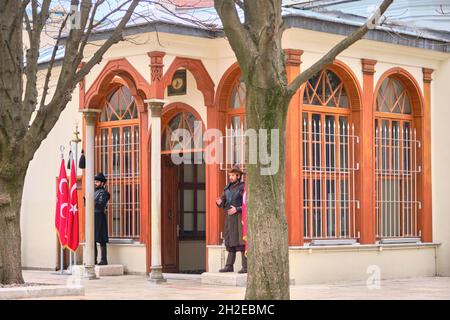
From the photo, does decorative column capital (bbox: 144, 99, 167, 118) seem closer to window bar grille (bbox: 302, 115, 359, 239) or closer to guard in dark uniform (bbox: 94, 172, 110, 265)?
window bar grille (bbox: 302, 115, 359, 239)

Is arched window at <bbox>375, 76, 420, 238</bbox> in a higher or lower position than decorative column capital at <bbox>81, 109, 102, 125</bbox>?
lower

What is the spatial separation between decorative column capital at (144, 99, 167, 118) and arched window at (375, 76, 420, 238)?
4334mm

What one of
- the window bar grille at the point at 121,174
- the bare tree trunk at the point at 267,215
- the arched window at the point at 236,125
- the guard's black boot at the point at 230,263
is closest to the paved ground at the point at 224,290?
the guard's black boot at the point at 230,263

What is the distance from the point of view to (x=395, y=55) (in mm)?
21766

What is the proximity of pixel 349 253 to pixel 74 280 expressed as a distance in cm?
510

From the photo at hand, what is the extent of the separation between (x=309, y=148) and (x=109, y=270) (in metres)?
4.71

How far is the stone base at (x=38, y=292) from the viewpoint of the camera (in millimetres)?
Answer: 15242

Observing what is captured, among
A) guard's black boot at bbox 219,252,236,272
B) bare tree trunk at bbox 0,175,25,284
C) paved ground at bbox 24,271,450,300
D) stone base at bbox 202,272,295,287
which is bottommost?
paved ground at bbox 24,271,450,300

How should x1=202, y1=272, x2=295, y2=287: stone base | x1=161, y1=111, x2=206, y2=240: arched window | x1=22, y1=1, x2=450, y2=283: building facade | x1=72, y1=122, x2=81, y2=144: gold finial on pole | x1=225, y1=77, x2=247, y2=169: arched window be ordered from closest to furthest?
x1=202, y1=272, x2=295, y2=287: stone base, x1=22, y1=1, x2=450, y2=283: building facade, x1=225, y1=77, x2=247, y2=169: arched window, x1=161, y1=111, x2=206, y2=240: arched window, x1=72, y1=122, x2=81, y2=144: gold finial on pole

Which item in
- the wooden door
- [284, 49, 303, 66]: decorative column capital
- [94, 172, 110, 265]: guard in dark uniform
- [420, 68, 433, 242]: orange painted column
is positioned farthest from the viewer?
[420, 68, 433, 242]: orange painted column

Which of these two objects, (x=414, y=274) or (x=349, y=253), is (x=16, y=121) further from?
(x=414, y=274)

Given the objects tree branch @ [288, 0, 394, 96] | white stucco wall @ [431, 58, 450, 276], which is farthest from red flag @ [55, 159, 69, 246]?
tree branch @ [288, 0, 394, 96]

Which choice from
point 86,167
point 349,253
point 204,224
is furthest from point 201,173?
point 349,253

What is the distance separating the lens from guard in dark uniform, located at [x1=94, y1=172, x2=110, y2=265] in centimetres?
2211
